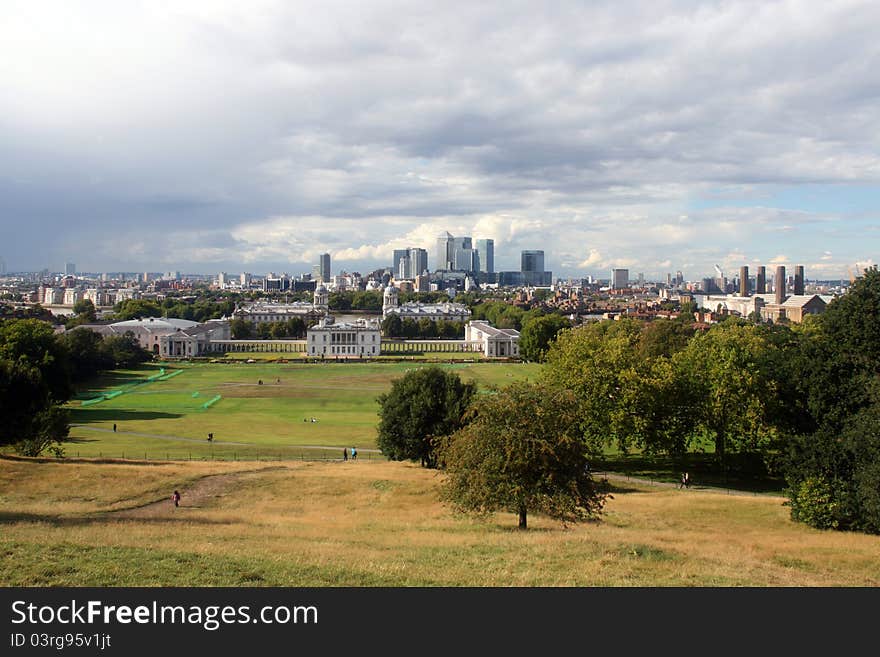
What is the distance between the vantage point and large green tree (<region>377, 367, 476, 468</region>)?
37750mm

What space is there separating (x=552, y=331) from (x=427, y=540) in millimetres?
88644

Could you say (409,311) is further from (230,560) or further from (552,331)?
(230,560)

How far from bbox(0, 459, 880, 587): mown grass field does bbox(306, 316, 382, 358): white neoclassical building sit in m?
99.7

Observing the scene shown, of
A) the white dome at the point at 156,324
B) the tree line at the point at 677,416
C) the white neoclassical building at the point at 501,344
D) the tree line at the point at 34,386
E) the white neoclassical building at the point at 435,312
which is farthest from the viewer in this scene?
the white neoclassical building at the point at 435,312

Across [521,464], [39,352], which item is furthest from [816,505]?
[39,352]

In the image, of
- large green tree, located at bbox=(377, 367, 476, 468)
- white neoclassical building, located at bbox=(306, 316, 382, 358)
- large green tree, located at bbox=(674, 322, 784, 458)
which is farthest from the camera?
white neoclassical building, located at bbox=(306, 316, 382, 358)

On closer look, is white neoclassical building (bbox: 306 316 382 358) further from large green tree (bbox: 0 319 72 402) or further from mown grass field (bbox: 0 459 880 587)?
mown grass field (bbox: 0 459 880 587)

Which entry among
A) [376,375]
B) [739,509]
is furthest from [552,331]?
[739,509]

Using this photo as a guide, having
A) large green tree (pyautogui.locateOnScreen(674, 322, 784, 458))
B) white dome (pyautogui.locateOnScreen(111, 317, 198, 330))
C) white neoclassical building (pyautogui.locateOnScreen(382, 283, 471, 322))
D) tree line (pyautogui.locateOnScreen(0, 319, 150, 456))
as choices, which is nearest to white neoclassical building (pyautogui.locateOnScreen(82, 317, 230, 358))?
white dome (pyautogui.locateOnScreen(111, 317, 198, 330))

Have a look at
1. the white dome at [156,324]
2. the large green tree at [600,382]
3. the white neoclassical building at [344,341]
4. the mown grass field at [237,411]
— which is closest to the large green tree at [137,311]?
the white dome at [156,324]

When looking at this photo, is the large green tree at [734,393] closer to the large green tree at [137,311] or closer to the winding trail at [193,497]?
the winding trail at [193,497]

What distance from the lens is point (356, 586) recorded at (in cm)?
1236

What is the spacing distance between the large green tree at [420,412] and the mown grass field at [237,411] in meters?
2.52

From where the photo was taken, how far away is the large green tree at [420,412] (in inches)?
1486
